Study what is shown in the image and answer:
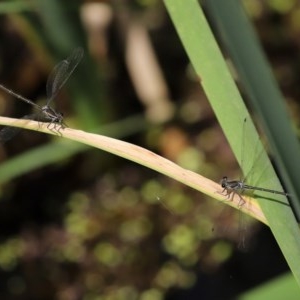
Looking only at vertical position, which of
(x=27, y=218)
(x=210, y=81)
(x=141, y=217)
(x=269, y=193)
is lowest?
(x=269, y=193)

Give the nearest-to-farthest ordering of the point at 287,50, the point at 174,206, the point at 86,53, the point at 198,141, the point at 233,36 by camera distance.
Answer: the point at 233,36 < the point at 86,53 < the point at 174,206 < the point at 198,141 < the point at 287,50

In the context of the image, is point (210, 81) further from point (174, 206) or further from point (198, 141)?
point (198, 141)

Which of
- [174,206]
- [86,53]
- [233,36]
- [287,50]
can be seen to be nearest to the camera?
[233,36]

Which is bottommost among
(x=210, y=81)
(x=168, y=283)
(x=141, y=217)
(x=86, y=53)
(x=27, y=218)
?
(x=210, y=81)

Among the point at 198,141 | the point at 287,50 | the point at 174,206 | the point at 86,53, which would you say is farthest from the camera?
the point at 287,50

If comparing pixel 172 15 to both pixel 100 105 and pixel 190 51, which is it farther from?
pixel 100 105

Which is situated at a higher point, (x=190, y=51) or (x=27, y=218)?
(x=27, y=218)

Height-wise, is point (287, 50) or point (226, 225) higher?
point (287, 50)

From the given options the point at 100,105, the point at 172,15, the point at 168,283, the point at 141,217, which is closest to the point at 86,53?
the point at 100,105

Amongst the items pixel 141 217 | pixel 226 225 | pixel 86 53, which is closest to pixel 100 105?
pixel 86 53

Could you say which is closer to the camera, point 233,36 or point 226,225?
point 233,36
